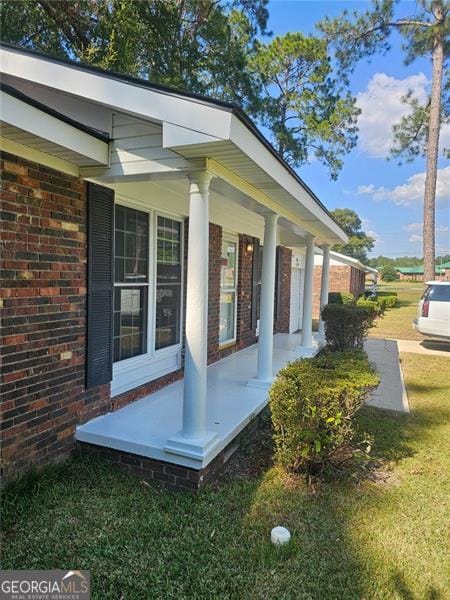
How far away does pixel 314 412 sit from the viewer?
3.41 meters

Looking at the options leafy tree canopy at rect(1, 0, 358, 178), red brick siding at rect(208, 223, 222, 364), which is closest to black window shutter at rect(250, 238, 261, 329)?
red brick siding at rect(208, 223, 222, 364)

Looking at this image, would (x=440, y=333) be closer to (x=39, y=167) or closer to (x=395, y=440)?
(x=395, y=440)

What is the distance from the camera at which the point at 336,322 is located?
27.0ft

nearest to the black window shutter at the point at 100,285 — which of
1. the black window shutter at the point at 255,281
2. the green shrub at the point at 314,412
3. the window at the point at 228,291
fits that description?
the green shrub at the point at 314,412

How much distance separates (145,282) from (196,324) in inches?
64.7

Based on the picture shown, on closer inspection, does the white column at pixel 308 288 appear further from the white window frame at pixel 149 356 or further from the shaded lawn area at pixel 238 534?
the shaded lawn area at pixel 238 534

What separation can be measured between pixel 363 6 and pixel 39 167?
52.4ft

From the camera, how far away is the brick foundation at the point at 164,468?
3367 millimetres

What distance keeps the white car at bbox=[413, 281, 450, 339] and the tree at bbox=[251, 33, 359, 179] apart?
7.21m

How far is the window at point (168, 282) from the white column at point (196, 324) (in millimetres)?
1808

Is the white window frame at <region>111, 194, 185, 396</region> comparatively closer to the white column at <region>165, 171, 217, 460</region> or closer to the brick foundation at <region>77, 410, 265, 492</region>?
the brick foundation at <region>77, 410, 265, 492</region>

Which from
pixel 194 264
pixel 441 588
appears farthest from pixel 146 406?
pixel 441 588

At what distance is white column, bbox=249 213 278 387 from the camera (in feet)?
18.2

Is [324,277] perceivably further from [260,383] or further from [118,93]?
[118,93]
